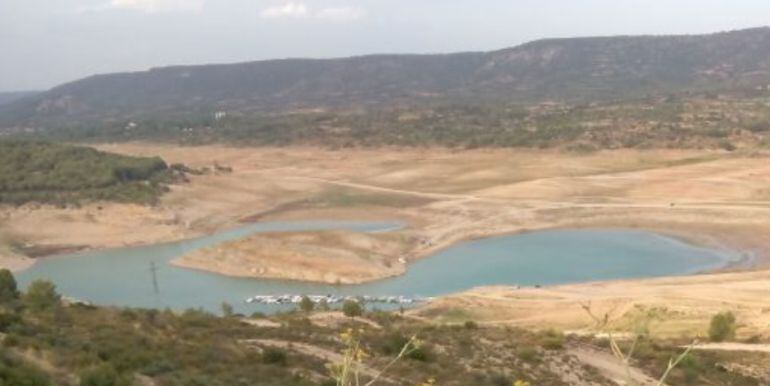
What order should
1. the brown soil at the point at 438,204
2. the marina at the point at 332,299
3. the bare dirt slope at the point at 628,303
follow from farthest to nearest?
the brown soil at the point at 438,204 < the marina at the point at 332,299 < the bare dirt slope at the point at 628,303

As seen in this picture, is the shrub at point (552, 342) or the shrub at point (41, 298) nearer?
the shrub at point (552, 342)

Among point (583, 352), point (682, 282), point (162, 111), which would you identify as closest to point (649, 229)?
point (682, 282)

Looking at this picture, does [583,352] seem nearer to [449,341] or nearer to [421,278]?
[449,341]

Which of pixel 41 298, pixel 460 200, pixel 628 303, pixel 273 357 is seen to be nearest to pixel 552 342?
pixel 273 357

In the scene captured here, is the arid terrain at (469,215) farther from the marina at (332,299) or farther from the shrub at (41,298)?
the shrub at (41,298)

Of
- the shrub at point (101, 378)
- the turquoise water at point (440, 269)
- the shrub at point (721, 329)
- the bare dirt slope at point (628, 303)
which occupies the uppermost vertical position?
the shrub at point (101, 378)

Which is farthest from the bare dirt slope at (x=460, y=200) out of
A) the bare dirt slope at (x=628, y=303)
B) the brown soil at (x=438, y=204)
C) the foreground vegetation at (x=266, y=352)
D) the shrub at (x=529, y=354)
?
the shrub at (x=529, y=354)
